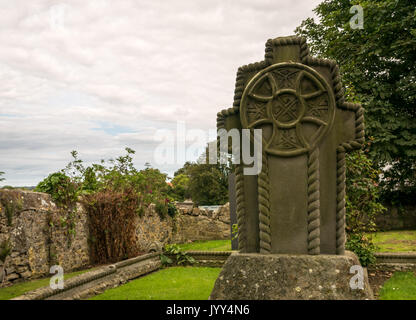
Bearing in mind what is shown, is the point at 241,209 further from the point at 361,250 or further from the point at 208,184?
the point at 208,184

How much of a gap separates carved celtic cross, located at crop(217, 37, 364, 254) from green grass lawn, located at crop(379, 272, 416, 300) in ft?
7.38

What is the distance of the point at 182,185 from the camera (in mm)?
45531

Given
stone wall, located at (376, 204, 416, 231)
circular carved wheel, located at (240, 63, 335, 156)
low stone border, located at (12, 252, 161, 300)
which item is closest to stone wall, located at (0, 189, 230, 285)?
low stone border, located at (12, 252, 161, 300)

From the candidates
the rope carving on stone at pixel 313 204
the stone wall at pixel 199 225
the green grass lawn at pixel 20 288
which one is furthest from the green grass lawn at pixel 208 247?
the rope carving on stone at pixel 313 204

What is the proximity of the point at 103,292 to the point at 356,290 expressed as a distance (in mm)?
4220

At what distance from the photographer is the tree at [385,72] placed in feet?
34.2

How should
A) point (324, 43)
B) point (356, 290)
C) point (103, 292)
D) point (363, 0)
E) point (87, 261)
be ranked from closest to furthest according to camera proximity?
point (356, 290)
point (103, 292)
point (87, 261)
point (363, 0)
point (324, 43)

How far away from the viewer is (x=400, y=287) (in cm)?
591

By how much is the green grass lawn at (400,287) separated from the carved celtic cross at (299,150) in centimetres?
225

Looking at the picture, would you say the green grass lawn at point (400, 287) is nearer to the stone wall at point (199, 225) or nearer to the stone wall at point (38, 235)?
the stone wall at point (38, 235)

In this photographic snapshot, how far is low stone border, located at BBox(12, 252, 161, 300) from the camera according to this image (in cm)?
515

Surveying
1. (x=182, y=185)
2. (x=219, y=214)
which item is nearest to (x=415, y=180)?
(x=219, y=214)

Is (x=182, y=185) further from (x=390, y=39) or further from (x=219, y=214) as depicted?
(x=390, y=39)

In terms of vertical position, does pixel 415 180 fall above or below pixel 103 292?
above
